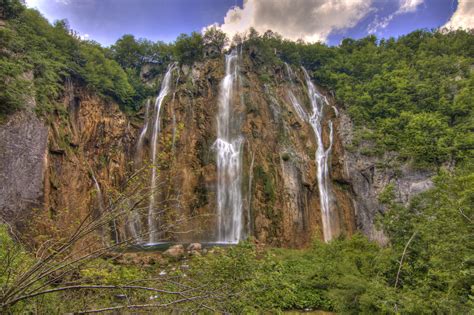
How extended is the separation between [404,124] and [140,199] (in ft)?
83.4

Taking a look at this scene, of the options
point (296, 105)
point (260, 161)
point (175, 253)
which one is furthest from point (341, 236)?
point (296, 105)

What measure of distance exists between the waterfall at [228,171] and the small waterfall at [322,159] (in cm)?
651

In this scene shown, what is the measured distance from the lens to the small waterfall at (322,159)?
2095 cm

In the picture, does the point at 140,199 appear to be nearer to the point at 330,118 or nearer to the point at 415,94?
the point at 330,118

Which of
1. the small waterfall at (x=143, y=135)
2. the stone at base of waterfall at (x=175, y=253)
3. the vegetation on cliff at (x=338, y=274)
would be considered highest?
the small waterfall at (x=143, y=135)

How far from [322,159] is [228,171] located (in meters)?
8.18

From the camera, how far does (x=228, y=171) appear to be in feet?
69.1

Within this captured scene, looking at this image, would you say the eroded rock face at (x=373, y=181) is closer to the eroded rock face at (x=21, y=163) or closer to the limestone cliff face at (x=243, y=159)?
the limestone cliff face at (x=243, y=159)

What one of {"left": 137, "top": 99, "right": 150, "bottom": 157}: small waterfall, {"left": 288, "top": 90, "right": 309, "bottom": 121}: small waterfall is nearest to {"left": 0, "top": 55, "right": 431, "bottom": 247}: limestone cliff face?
{"left": 137, "top": 99, "right": 150, "bottom": 157}: small waterfall

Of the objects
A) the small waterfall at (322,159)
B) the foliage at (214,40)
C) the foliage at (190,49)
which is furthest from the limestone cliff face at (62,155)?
the small waterfall at (322,159)

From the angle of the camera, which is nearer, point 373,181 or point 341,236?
point 341,236

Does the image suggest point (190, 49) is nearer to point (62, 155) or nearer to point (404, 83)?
point (62, 155)

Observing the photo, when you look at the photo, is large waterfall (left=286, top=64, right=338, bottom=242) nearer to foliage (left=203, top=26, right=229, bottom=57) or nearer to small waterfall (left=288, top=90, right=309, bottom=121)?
small waterfall (left=288, top=90, right=309, bottom=121)

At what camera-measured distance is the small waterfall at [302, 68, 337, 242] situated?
68.7 feet
